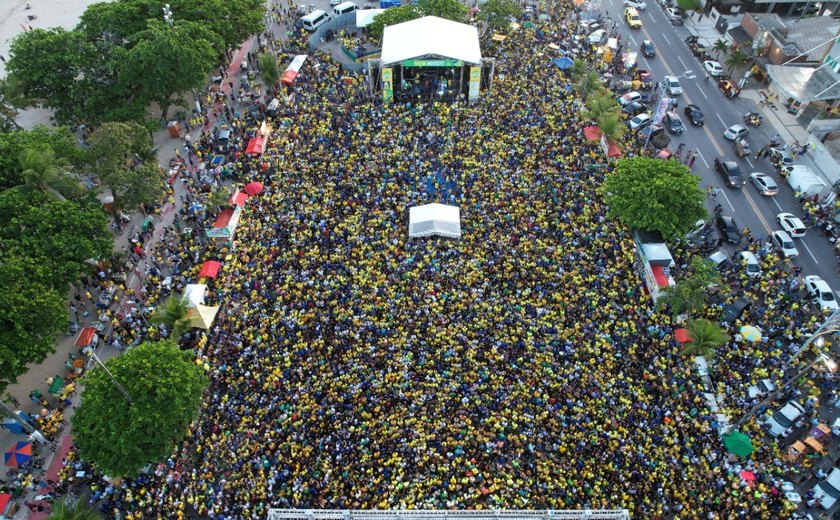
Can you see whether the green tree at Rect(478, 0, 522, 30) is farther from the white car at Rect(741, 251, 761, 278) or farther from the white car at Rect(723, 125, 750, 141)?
the white car at Rect(741, 251, 761, 278)

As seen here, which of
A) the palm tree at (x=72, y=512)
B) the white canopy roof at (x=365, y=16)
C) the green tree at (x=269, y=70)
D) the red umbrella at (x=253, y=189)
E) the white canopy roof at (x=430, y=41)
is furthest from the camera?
the white canopy roof at (x=365, y=16)

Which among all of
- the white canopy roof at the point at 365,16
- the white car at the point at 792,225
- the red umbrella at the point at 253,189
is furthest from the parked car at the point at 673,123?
the red umbrella at the point at 253,189

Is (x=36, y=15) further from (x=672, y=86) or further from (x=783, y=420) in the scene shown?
(x=783, y=420)

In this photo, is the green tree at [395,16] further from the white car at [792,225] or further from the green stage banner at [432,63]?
the white car at [792,225]

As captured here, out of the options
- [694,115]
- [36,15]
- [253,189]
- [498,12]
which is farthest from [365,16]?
[36,15]

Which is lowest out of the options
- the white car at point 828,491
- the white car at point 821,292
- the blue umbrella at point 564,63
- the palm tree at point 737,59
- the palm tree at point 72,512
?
the white car at point 828,491

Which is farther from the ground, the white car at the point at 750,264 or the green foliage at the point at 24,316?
the green foliage at the point at 24,316

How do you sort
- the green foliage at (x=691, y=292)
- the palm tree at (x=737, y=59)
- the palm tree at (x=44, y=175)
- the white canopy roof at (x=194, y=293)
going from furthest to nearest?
the palm tree at (x=737, y=59) < the palm tree at (x=44, y=175) < the white canopy roof at (x=194, y=293) < the green foliage at (x=691, y=292)

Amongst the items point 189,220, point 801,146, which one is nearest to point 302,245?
point 189,220
